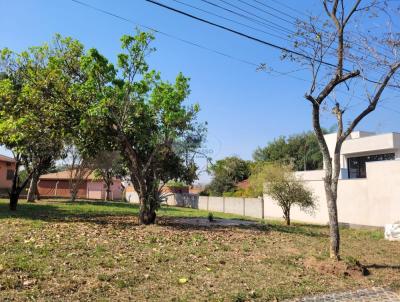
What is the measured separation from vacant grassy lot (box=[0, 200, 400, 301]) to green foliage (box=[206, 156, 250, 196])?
120ft

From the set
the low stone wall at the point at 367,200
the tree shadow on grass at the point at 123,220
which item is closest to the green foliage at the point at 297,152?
the low stone wall at the point at 367,200

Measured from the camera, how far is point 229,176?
177 ft

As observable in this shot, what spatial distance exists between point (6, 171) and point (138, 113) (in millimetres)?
36157

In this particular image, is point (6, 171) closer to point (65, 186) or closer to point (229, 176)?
point (65, 186)

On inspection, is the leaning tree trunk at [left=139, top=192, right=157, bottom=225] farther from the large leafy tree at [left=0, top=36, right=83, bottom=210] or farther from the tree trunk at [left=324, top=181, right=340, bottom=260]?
the tree trunk at [left=324, top=181, right=340, bottom=260]

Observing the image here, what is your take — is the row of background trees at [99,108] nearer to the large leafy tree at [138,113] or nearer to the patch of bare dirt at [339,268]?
the large leafy tree at [138,113]

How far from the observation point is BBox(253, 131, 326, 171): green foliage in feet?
184

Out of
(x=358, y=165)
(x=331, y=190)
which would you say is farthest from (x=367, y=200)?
(x=358, y=165)

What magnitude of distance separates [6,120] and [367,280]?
41.5ft

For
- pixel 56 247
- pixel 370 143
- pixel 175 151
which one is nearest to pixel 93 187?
pixel 370 143

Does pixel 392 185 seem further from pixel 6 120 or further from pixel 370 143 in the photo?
pixel 6 120

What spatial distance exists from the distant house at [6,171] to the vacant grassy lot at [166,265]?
34223mm

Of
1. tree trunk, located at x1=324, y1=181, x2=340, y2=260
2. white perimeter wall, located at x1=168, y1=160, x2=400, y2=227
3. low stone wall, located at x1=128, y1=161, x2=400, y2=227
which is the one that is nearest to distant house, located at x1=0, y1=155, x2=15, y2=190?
low stone wall, located at x1=128, y1=161, x2=400, y2=227

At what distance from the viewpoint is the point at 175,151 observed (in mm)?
17812
